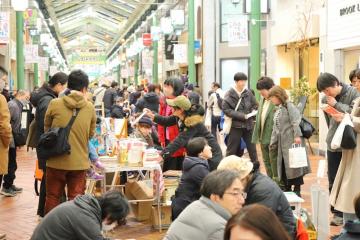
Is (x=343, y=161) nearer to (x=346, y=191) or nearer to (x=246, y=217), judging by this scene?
(x=346, y=191)

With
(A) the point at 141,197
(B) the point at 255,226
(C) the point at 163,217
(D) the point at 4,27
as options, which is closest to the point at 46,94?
(A) the point at 141,197

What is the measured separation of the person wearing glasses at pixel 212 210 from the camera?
3746mm

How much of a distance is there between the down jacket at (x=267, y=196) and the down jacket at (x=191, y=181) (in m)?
1.21

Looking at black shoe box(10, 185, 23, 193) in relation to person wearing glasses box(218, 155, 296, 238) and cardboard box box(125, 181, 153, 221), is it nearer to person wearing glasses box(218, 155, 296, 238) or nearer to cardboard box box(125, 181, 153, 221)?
cardboard box box(125, 181, 153, 221)

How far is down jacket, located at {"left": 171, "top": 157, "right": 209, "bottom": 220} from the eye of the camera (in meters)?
5.89

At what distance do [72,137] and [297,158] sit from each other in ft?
8.81

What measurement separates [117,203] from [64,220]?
351mm

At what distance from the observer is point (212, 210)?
3.83m

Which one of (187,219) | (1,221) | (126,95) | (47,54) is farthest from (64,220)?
(47,54)

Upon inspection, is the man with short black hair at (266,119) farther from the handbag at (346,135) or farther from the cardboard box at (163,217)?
the handbag at (346,135)

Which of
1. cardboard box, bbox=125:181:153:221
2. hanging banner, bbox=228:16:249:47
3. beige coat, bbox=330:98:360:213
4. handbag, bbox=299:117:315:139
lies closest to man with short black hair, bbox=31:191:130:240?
beige coat, bbox=330:98:360:213

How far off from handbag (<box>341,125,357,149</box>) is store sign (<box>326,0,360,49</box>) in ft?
20.6

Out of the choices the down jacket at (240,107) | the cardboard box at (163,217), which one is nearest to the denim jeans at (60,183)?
the cardboard box at (163,217)

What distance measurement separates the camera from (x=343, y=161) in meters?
6.65
